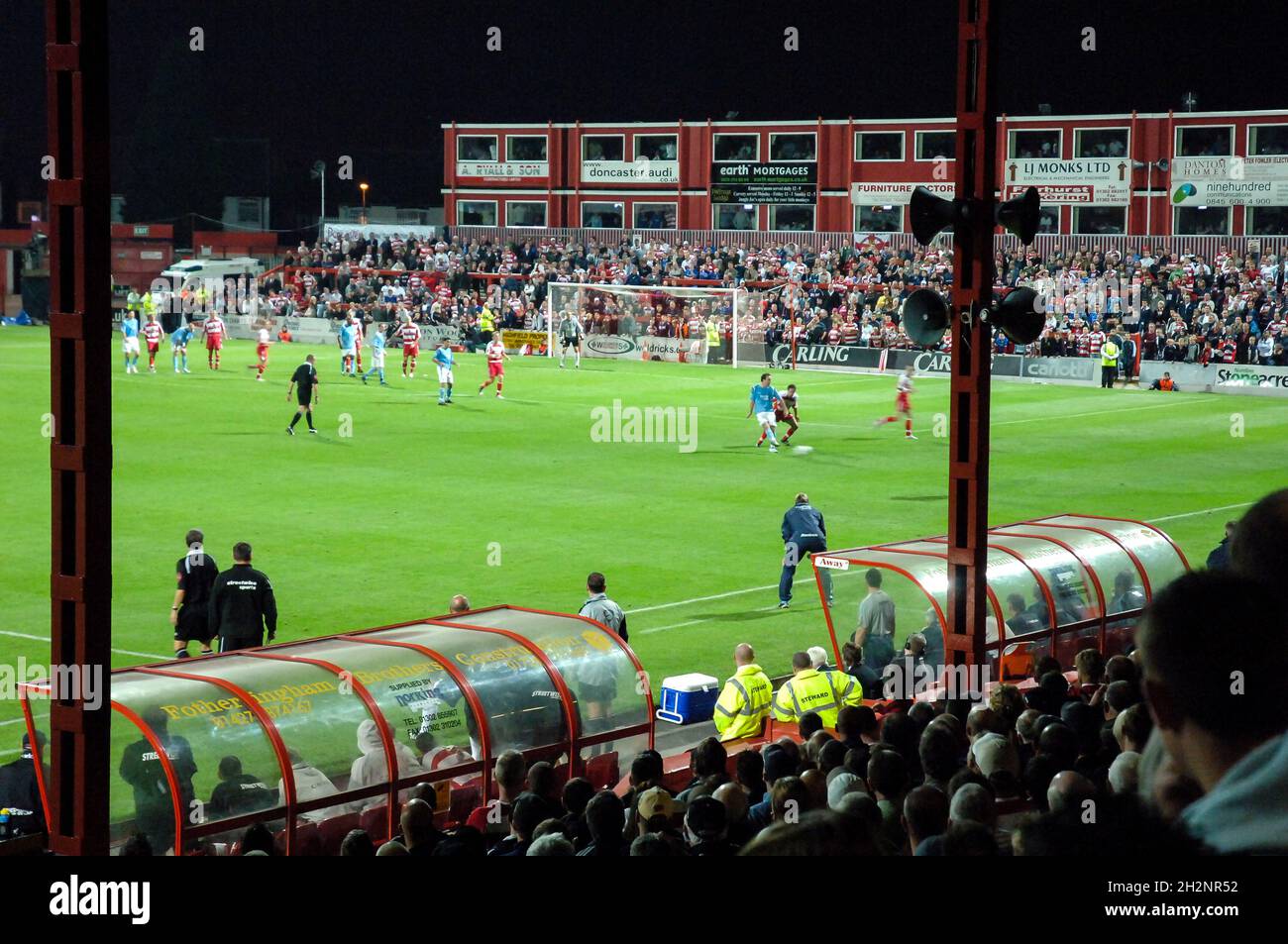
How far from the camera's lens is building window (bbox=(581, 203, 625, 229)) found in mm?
79438

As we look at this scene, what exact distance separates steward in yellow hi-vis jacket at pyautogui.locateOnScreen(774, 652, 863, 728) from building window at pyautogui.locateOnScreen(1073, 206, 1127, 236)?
55.2 m

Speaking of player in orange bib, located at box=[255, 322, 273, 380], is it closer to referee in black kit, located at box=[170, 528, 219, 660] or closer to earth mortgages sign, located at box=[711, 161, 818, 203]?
earth mortgages sign, located at box=[711, 161, 818, 203]

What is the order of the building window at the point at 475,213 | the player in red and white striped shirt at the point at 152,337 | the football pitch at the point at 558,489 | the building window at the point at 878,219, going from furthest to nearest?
1. the building window at the point at 475,213
2. the building window at the point at 878,219
3. the player in red and white striped shirt at the point at 152,337
4. the football pitch at the point at 558,489

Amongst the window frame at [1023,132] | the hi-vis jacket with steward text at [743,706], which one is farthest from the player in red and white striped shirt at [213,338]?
the hi-vis jacket with steward text at [743,706]

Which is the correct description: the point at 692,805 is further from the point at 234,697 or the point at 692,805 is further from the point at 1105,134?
the point at 1105,134

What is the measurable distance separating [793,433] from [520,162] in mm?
46035

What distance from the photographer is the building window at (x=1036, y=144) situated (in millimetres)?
67938

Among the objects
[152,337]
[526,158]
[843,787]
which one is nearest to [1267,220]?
[526,158]

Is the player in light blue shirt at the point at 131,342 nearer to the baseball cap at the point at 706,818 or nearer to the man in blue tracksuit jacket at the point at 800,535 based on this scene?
the man in blue tracksuit jacket at the point at 800,535

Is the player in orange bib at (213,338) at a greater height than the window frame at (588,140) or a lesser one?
lesser

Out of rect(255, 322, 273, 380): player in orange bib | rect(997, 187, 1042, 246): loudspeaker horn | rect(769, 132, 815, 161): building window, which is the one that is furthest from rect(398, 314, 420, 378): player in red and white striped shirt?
rect(997, 187, 1042, 246): loudspeaker horn

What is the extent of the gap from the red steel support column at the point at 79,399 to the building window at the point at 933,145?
6548 centimetres

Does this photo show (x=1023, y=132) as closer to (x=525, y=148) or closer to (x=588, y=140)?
(x=588, y=140)

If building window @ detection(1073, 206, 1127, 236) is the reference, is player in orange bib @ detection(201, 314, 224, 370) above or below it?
below
